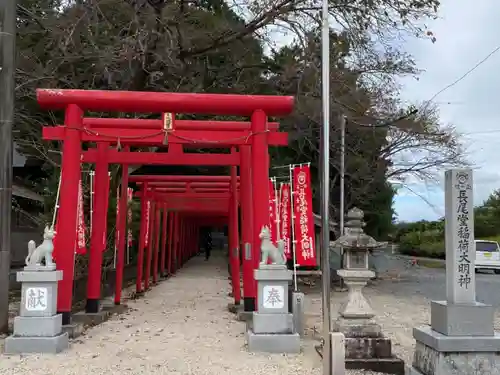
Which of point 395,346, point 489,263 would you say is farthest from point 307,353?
point 489,263

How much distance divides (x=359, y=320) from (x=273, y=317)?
1156 millimetres

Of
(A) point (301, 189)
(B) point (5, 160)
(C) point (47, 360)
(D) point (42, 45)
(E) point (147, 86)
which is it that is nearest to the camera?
(C) point (47, 360)

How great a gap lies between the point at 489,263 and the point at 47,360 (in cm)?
2358

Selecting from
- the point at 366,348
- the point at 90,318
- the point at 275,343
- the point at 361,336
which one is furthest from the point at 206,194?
the point at 366,348

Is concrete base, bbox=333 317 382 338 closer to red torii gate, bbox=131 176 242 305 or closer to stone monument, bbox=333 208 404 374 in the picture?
stone monument, bbox=333 208 404 374

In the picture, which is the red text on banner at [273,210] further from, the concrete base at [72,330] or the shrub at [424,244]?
the shrub at [424,244]

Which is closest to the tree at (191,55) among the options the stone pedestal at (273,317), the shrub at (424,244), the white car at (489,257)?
the stone pedestal at (273,317)

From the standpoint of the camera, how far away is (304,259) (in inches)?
447

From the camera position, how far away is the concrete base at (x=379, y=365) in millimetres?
6621

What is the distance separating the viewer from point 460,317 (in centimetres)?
555

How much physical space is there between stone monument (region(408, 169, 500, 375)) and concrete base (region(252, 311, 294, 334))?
6.56 ft

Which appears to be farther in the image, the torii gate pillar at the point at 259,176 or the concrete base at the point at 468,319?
the torii gate pillar at the point at 259,176

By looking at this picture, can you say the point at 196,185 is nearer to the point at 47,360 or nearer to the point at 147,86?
the point at 147,86

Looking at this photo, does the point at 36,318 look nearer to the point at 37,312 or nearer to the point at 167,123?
the point at 37,312
